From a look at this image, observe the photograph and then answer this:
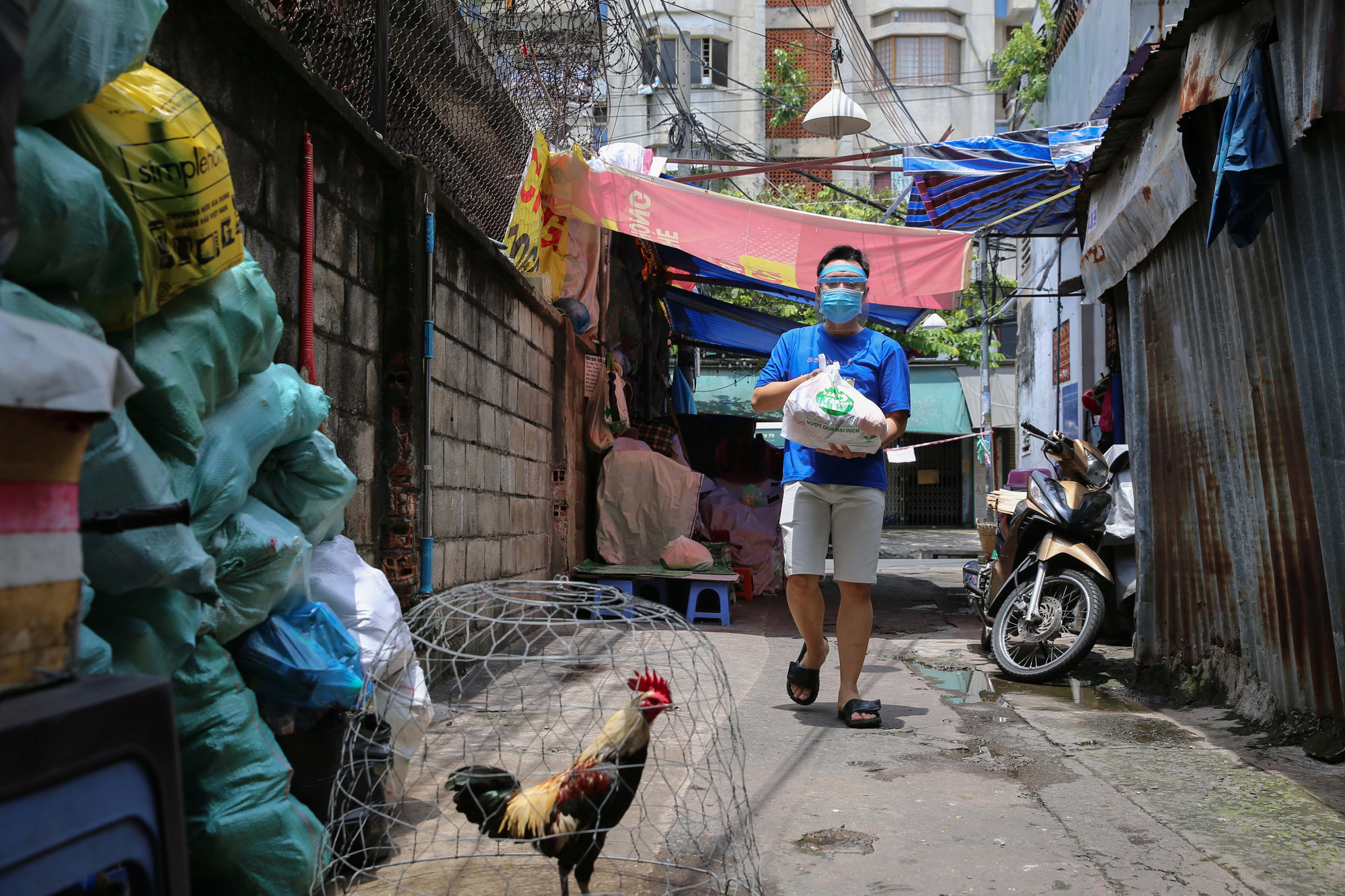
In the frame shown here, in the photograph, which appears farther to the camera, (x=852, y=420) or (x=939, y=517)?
(x=939, y=517)

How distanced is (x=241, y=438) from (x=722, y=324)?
10869 mm

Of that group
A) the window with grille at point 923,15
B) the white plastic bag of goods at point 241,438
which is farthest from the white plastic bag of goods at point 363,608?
the window with grille at point 923,15

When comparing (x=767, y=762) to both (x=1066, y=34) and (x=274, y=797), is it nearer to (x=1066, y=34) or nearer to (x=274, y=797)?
(x=274, y=797)

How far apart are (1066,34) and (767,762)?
12533 mm

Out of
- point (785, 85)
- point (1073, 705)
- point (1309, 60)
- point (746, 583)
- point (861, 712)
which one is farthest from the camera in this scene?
point (785, 85)

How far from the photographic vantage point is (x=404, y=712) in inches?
98.1

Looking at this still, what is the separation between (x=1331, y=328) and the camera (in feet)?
10.1

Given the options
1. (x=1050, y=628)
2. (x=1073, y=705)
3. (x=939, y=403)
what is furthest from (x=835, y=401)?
(x=939, y=403)

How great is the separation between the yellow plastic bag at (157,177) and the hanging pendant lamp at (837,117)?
1004 centimetres

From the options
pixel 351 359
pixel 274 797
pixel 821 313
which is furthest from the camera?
pixel 821 313

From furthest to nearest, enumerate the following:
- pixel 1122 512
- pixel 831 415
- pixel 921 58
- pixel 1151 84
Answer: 1. pixel 921 58
2. pixel 1122 512
3. pixel 1151 84
4. pixel 831 415

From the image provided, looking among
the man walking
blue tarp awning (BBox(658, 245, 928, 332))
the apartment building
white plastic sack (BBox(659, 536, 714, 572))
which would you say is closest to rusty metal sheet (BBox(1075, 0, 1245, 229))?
the man walking

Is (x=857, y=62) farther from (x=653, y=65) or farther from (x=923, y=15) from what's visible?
(x=653, y=65)

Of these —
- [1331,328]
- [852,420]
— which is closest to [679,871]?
[852,420]
